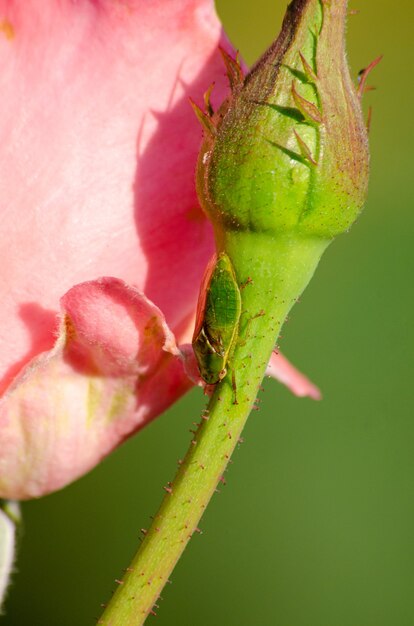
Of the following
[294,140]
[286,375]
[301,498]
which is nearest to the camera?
[294,140]

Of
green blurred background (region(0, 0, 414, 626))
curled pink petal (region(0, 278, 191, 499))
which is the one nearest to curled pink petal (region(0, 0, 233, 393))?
curled pink petal (region(0, 278, 191, 499))

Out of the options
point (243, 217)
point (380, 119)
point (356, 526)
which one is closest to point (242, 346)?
point (243, 217)

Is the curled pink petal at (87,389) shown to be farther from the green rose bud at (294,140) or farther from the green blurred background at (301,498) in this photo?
the green blurred background at (301,498)

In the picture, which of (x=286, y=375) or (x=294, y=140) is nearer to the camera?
(x=294, y=140)

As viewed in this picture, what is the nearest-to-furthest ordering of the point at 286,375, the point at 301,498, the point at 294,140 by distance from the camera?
the point at 294,140
the point at 286,375
the point at 301,498

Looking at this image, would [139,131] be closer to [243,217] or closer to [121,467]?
[243,217]

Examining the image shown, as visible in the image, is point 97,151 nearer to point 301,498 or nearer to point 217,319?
point 217,319

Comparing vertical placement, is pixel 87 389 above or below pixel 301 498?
above

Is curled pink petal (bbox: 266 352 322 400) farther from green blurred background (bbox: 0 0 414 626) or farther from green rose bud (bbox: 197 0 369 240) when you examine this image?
green blurred background (bbox: 0 0 414 626)

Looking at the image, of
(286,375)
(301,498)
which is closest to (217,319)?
(286,375)
